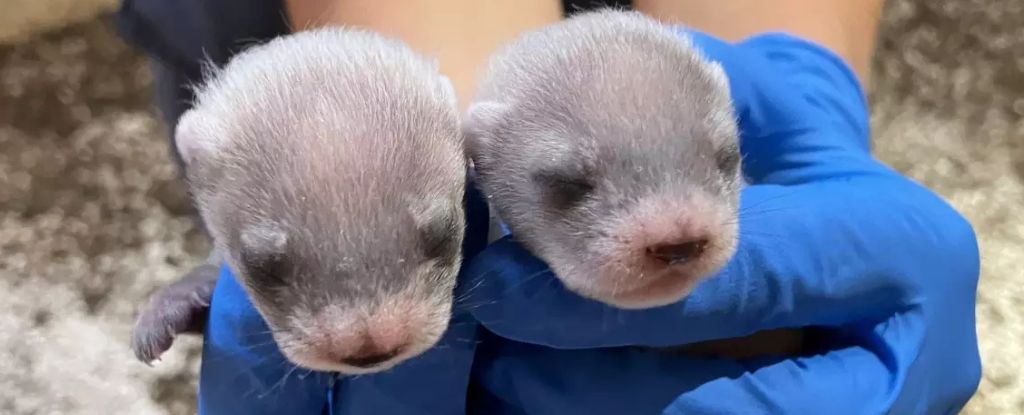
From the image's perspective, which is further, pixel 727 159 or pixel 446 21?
pixel 446 21

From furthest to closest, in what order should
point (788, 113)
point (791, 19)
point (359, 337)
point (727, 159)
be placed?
1. point (791, 19)
2. point (788, 113)
3. point (727, 159)
4. point (359, 337)

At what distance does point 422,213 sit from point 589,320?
0.20 meters

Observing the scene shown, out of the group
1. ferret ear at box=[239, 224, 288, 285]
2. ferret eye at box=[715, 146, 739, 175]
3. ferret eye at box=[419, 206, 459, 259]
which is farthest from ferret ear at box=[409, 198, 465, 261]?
ferret eye at box=[715, 146, 739, 175]

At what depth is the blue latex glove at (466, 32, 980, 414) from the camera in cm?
106

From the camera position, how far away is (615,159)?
38.9 inches

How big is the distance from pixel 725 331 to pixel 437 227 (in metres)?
0.31

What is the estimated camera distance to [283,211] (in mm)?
947

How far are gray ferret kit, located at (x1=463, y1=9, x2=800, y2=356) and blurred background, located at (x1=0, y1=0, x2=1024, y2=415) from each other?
0.83 metres

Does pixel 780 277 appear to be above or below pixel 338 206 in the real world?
below

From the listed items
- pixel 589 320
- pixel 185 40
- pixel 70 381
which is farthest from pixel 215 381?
pixel 70 381

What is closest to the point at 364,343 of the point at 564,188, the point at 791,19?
the point at 564,188

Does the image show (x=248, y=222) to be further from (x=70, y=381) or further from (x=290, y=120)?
(x=70, y=381)

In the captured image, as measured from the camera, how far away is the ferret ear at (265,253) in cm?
94

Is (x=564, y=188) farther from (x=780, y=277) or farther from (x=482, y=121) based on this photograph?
(x=780, y=277)
